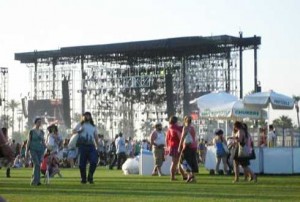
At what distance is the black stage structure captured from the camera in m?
67.8

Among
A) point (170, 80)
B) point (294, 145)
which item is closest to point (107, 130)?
point (170, 80)

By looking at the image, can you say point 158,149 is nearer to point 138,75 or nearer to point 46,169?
point 46,169

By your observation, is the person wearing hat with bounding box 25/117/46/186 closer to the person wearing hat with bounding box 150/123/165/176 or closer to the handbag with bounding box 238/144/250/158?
the handbag with bounding box 238/144/250/158

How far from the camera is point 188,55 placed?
70.8 metres

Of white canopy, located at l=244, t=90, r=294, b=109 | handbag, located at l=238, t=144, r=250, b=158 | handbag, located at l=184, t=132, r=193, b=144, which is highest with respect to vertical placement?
white canopy, located at l=244, t=90, r=294, b=109

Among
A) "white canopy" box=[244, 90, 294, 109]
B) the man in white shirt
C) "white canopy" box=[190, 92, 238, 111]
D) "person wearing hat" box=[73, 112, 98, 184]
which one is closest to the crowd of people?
"person wearing hat" box=[73, 112, 98, 184]

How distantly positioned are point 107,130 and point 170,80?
21677 mm

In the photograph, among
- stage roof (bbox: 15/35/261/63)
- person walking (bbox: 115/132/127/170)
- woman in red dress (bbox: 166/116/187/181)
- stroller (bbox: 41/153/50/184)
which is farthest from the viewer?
stage roof (bbox: 15/35/261/63)

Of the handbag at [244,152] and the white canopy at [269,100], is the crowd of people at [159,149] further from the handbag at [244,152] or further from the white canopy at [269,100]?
the white canopy at [269,100]

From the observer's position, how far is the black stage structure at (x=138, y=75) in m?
67.8

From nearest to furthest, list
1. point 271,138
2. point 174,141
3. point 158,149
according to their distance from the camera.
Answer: point 174,141
point 158,149
point 271,138

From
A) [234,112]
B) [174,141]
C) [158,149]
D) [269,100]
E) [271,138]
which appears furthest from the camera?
[234,112]

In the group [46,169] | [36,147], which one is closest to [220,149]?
[46,169]

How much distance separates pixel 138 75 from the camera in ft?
243
